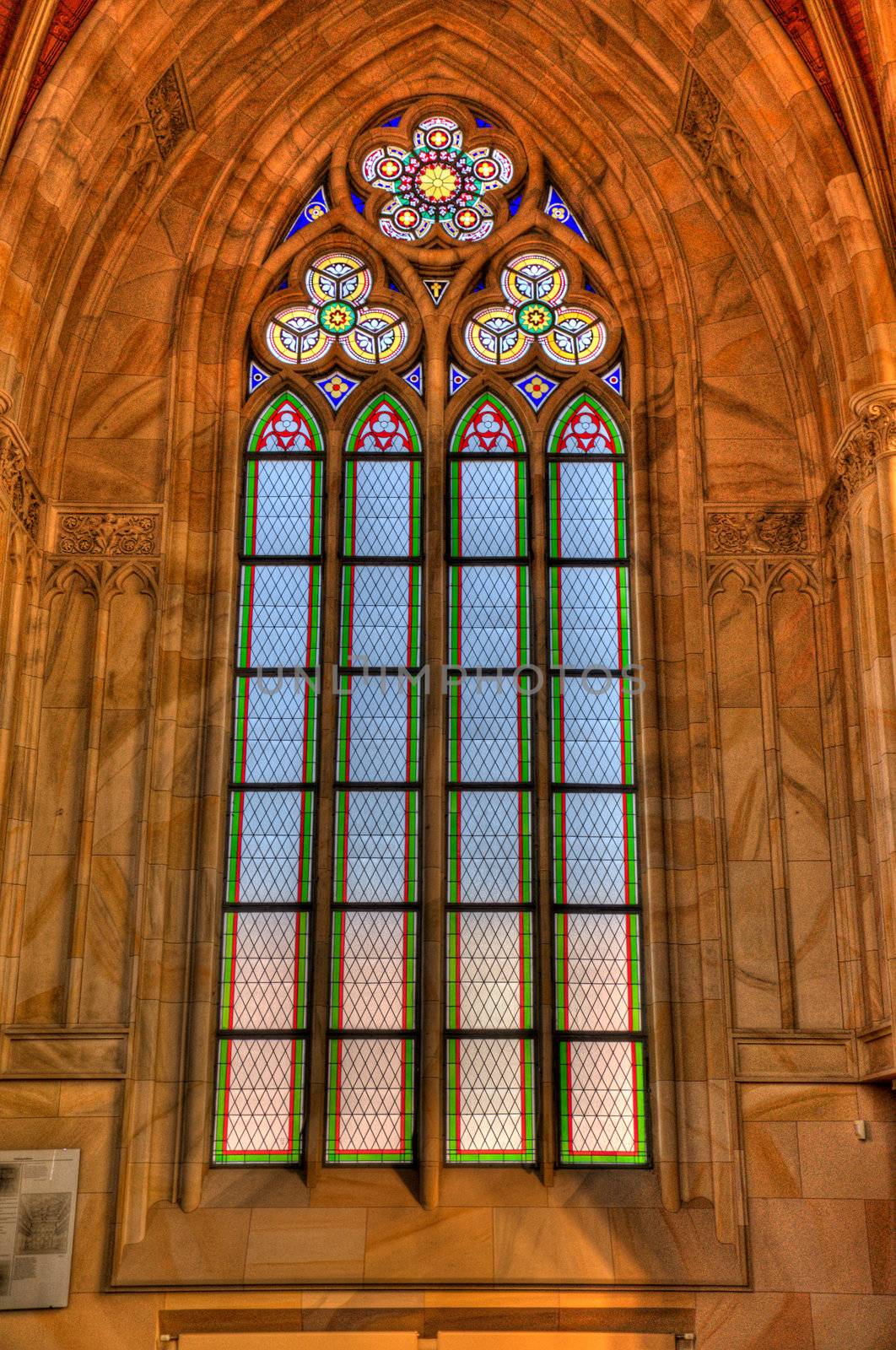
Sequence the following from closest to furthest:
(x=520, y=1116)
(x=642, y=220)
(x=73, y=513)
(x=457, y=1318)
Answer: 1. (x=457, y=1318)
2. (x=520, y=1116)
3. (x=73, y=513)
4. (x=642, y=220)

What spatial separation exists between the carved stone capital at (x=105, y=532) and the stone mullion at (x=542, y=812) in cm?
311

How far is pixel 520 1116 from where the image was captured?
12.1m

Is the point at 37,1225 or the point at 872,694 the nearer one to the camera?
the point at 37,1225

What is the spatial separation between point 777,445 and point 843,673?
2.09 metres

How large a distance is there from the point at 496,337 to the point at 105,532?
382 centimetres

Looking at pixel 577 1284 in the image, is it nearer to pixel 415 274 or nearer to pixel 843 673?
pixel 843 673

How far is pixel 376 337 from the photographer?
14297 millimetres

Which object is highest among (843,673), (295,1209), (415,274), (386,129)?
(386,129)

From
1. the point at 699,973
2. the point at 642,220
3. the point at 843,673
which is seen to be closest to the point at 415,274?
the point at 642,220

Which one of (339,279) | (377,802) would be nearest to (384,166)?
(339,279)

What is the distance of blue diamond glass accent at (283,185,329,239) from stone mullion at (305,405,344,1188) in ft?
6.93

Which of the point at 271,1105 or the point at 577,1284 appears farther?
the point at 271,1105

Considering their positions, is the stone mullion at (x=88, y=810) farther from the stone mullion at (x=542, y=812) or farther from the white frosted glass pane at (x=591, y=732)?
the white frosted glass pane at (x=591, y=732)

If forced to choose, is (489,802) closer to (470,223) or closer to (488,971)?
A: (488,971)
